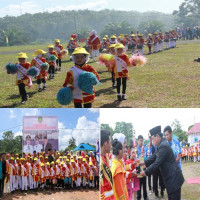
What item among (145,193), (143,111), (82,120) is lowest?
(145,193)

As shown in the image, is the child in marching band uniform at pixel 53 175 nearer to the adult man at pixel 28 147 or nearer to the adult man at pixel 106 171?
the adult man at pixel 28 147

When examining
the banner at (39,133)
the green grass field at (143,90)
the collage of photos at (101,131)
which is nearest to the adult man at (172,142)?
the collage of photos at (101,131)

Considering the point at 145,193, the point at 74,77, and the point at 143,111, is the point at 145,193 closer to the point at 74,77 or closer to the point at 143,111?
the point at 143,111

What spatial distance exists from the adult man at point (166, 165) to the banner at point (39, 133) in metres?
2.15

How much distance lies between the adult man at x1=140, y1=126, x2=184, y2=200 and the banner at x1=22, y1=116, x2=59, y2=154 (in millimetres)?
2149

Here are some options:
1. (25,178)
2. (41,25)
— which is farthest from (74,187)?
(41,25)

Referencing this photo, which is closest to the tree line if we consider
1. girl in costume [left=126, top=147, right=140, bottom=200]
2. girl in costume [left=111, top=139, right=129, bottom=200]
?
girl in costume [left=126, top=147, right=140, bottom=200]

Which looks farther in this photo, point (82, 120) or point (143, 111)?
point (82, 120)

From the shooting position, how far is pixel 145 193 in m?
5.02

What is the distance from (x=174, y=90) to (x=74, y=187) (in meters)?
3.71

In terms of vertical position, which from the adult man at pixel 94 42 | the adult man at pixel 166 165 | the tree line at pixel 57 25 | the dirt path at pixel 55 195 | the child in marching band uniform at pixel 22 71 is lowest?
the dirt path at pixel 55 195

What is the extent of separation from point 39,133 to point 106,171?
3.31 meters

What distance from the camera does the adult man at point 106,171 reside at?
3.92 metres

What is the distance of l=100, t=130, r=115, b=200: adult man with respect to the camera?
12.9 feet
